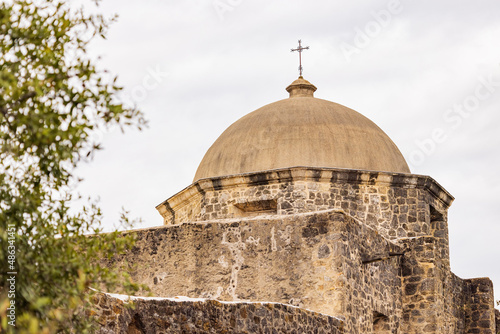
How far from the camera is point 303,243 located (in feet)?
39.8

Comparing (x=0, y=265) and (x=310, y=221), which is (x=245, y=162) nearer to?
(x=310, y=221)

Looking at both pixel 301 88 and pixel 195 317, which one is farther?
pixel 301 88

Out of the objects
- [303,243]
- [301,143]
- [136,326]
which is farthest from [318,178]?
[136,326]

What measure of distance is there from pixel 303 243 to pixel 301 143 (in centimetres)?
410

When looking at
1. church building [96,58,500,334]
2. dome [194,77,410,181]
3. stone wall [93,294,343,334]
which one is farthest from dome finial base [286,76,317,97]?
stone wall [93,294,343,334]

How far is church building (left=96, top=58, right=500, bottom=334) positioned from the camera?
10.2 m

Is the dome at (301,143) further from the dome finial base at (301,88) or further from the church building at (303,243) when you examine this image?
the dome finial base at (301,88)

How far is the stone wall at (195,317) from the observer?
8.05 m

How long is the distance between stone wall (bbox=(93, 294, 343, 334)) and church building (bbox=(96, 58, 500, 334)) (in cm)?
1

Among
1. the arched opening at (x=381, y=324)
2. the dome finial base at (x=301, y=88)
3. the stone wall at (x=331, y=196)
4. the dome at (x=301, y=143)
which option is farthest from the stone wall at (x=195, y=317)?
the dome finial base at (x=301, y=88)

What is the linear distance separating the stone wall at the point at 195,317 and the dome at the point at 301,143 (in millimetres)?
5762

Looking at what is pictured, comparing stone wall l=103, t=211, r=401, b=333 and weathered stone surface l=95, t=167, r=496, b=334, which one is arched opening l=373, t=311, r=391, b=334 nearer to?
weathered stone surface l=95, t=167, r=496, b=334

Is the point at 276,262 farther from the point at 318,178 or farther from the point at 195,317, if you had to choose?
the point at 195,317

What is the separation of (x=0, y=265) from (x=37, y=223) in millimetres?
399
